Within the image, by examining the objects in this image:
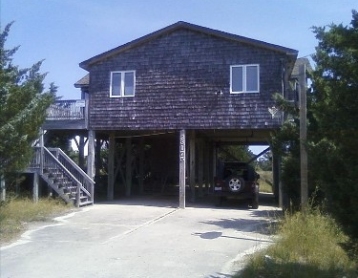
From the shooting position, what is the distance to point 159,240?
11.0 metres

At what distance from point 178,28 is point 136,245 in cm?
1149

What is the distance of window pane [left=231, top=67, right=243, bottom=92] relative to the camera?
1839 cm

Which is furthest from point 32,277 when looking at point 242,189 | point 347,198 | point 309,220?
point 242,189

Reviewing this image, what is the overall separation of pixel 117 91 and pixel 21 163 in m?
8.89

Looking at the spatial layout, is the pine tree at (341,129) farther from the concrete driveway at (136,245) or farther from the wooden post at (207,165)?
the wooden post at (207,165)

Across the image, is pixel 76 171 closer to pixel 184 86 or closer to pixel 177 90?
pixel 177 90

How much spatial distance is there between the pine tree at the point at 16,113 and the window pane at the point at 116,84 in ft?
26.4

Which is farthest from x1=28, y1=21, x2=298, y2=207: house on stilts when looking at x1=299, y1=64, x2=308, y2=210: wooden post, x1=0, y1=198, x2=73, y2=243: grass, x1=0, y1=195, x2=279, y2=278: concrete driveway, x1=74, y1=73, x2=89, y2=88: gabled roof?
x1=299, y1=64, x2=308, y2=210: wooden post

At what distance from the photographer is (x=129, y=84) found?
19625 millimetres

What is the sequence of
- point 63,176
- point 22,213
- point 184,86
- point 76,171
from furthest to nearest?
point 76,171 < point 63,176 < point 184,86 < point 22,213

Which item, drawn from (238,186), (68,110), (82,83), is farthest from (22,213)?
(82,83)

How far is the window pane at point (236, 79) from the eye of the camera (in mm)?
18391

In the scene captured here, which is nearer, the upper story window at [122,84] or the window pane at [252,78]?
the window pane at [252,78]

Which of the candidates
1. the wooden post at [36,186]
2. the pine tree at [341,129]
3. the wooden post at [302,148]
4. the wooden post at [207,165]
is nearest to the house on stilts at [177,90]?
the wooden post at [36,186]
